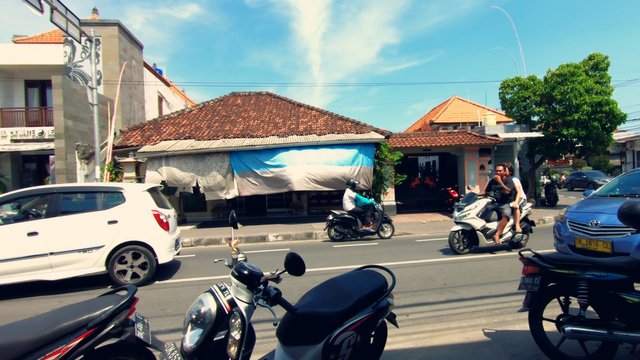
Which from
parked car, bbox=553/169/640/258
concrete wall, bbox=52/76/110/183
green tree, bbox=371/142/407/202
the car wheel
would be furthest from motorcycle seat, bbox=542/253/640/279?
concrete wall, bbox=52/76/110/183

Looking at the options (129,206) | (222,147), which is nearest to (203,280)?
(129,206)

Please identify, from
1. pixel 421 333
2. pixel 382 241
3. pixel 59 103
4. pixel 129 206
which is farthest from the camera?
pixel 59 103

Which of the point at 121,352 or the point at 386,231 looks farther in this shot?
the point at 386,231

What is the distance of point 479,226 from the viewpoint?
7879 millimetres

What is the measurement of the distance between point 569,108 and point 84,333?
1781cm

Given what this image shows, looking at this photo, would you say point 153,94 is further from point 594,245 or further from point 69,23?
point 594,245

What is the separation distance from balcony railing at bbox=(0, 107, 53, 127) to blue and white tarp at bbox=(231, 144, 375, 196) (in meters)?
10.5

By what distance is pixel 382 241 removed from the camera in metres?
10.6

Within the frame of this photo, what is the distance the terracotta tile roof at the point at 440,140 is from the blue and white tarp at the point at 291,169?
3587 mm

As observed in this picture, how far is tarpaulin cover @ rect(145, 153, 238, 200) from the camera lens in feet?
44.4

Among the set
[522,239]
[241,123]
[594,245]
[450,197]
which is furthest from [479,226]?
[241,123]

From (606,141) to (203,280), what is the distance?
16585 mm

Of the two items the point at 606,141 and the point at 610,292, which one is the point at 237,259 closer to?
the point at 610,292

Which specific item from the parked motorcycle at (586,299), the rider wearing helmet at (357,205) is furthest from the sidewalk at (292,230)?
the parked motorcycle at (586,299)
